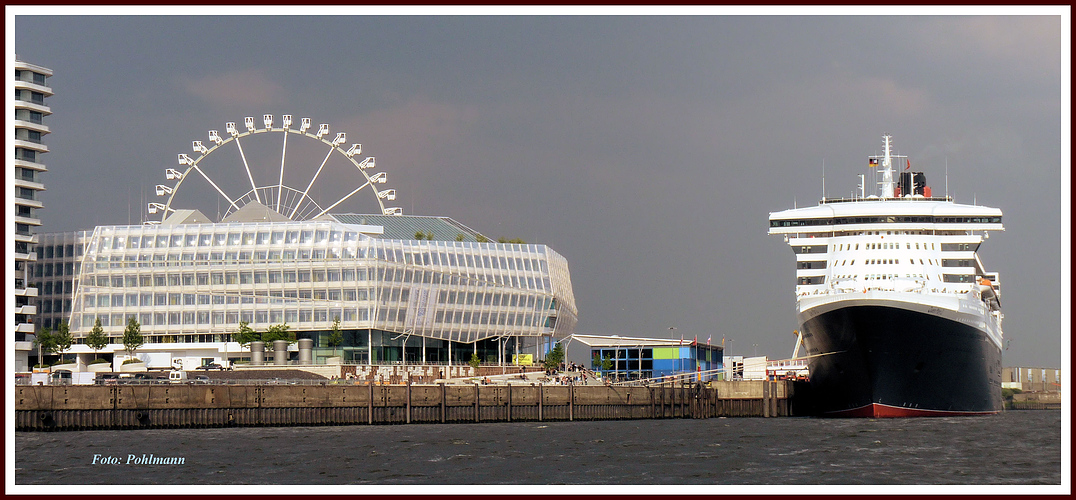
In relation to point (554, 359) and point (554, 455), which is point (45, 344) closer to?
point (554, 359)

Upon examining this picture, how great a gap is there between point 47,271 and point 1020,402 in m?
112

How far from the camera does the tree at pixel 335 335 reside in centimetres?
13312

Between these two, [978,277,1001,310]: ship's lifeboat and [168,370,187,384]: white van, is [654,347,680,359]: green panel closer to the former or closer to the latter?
[978,277,1001,310]: ship's lifeboat

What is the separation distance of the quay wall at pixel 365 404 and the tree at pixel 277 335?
36.8m

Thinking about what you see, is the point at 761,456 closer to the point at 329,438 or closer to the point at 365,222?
the point at 329,438

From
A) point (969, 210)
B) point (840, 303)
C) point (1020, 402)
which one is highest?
point (969, 210)

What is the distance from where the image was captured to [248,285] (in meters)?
138

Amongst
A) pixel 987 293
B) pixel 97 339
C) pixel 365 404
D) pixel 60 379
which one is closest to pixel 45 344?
pixel 97 339

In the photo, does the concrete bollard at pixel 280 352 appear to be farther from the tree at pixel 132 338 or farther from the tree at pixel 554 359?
the tree at pixel 554 359

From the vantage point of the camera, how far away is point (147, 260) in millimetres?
138375

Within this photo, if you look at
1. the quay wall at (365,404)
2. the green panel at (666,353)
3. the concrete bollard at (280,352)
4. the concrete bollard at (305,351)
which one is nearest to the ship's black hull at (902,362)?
the quay wall at (365,404)

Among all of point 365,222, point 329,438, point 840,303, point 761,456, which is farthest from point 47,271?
point 761,456

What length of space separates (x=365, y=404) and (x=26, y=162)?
1953 inches

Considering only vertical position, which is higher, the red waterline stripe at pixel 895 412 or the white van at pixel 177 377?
the white van at pixel 177 377
